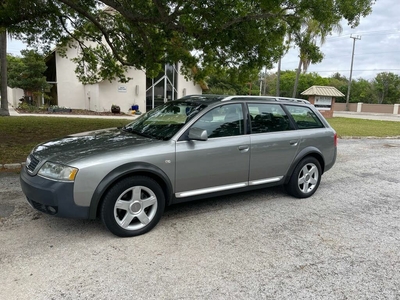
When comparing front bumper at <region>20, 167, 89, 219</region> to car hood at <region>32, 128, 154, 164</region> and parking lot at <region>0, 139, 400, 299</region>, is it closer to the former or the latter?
car hood at <region>32, 128, 154, 164</region>

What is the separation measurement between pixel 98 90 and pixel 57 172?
2081cm

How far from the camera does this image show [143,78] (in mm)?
Answer: 24406

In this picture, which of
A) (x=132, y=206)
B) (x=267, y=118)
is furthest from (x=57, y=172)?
(x=267, y=118)

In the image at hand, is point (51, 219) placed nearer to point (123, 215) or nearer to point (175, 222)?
point (123, 215)

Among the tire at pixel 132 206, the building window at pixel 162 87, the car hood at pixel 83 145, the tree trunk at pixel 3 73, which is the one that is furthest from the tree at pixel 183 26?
the building window at pixel 162 87

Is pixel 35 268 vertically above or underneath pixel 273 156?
underneath

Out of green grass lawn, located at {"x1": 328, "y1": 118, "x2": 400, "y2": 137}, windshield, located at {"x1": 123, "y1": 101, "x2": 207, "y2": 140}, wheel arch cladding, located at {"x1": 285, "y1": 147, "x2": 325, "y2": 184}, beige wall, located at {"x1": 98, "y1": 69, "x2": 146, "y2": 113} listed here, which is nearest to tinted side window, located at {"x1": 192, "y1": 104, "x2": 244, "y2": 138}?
windshield, located at {"x1": 123, "y1": 101, "x2": 207, "y2": 140}

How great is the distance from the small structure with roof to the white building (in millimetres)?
11421

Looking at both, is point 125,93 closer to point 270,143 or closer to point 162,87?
point 162,87

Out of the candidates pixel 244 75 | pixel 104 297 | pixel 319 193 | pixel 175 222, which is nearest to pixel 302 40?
pixel 244 75

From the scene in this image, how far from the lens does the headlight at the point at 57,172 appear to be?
3.28 meters

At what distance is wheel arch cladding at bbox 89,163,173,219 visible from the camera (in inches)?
133

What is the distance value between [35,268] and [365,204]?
484 centimetres

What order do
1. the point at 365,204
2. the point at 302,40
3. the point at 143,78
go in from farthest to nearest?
the point at 143,78 → the point at 302,40 → the point at 365,204
